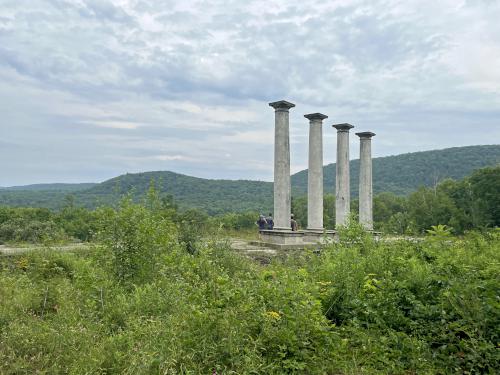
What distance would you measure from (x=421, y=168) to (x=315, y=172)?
339 feet

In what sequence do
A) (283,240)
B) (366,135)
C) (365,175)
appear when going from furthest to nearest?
(366,135)
(365,175)
(283,240)

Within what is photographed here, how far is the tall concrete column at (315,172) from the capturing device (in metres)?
25.1

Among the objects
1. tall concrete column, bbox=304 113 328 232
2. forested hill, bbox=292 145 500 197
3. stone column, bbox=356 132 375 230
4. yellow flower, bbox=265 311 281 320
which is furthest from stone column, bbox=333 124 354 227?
forested hill, bbox=292 145 500 197

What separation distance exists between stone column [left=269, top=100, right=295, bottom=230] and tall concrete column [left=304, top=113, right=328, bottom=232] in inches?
101

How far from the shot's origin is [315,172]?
25.1 meters

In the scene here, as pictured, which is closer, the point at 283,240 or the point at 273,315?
the point at 273,315

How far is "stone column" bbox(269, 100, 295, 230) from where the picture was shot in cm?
2291

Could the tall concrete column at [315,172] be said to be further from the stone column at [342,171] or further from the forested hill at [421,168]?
the forested hill at [421,168]

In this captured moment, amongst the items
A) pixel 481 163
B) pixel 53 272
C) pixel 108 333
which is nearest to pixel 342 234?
pixel 108 333

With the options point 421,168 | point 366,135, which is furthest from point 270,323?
point 421,168

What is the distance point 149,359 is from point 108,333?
5.72 feet

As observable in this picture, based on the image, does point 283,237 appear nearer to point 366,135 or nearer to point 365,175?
point 365,175

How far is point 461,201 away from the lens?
56.7 m

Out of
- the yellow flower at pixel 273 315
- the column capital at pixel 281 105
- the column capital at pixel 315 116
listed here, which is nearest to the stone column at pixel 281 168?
the column capital at pixel 281 105
